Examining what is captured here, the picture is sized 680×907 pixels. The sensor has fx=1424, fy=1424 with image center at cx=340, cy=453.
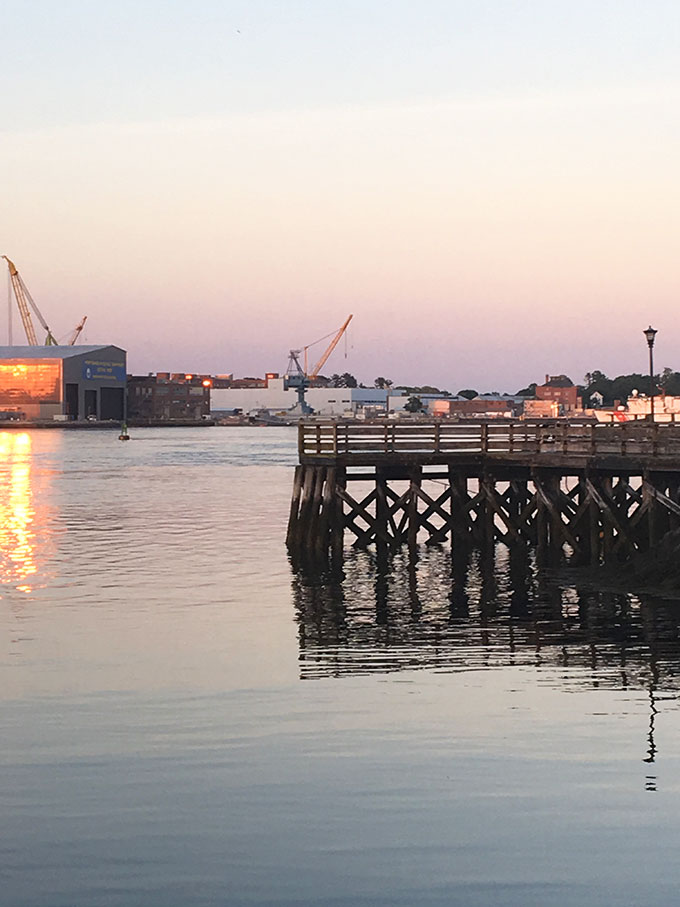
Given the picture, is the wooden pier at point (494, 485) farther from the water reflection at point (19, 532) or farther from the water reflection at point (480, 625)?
the water reflection at point (19, 532)

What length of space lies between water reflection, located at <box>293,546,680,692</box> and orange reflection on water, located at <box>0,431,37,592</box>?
10144 millimetres

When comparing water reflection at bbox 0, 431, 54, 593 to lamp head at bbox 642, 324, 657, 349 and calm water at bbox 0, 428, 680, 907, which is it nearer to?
calm water at bbox 0, 428, 680, 907

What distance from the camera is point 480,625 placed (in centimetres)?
3353

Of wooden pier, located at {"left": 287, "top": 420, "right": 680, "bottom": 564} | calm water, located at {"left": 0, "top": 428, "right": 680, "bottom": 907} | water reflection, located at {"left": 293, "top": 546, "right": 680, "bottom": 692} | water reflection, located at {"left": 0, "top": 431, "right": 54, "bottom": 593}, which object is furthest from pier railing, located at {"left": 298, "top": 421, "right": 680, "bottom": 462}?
water reflection, located at {"left": 0, "top": 431, "right": 54, "bottom": 593}

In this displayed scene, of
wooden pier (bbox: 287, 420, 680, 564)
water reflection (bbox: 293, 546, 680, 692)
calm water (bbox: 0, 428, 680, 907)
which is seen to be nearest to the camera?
calm water (bbox: 0, 428, 680, 907)

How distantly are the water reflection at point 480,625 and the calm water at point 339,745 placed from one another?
13cm

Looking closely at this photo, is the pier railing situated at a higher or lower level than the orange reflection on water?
higher

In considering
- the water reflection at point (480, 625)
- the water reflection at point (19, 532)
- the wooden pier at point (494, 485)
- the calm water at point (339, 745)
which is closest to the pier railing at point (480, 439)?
the wooden pier at point (494, 485)

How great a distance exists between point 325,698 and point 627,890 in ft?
34.2

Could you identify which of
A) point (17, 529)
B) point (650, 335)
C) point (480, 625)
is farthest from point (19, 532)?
point (480, 625)

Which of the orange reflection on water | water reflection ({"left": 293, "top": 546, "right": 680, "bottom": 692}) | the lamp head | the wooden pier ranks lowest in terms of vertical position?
the orange reflection on water

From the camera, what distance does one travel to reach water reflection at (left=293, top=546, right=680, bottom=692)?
2772 cm

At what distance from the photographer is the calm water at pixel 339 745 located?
1517 cm

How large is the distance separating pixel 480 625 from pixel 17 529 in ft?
129
